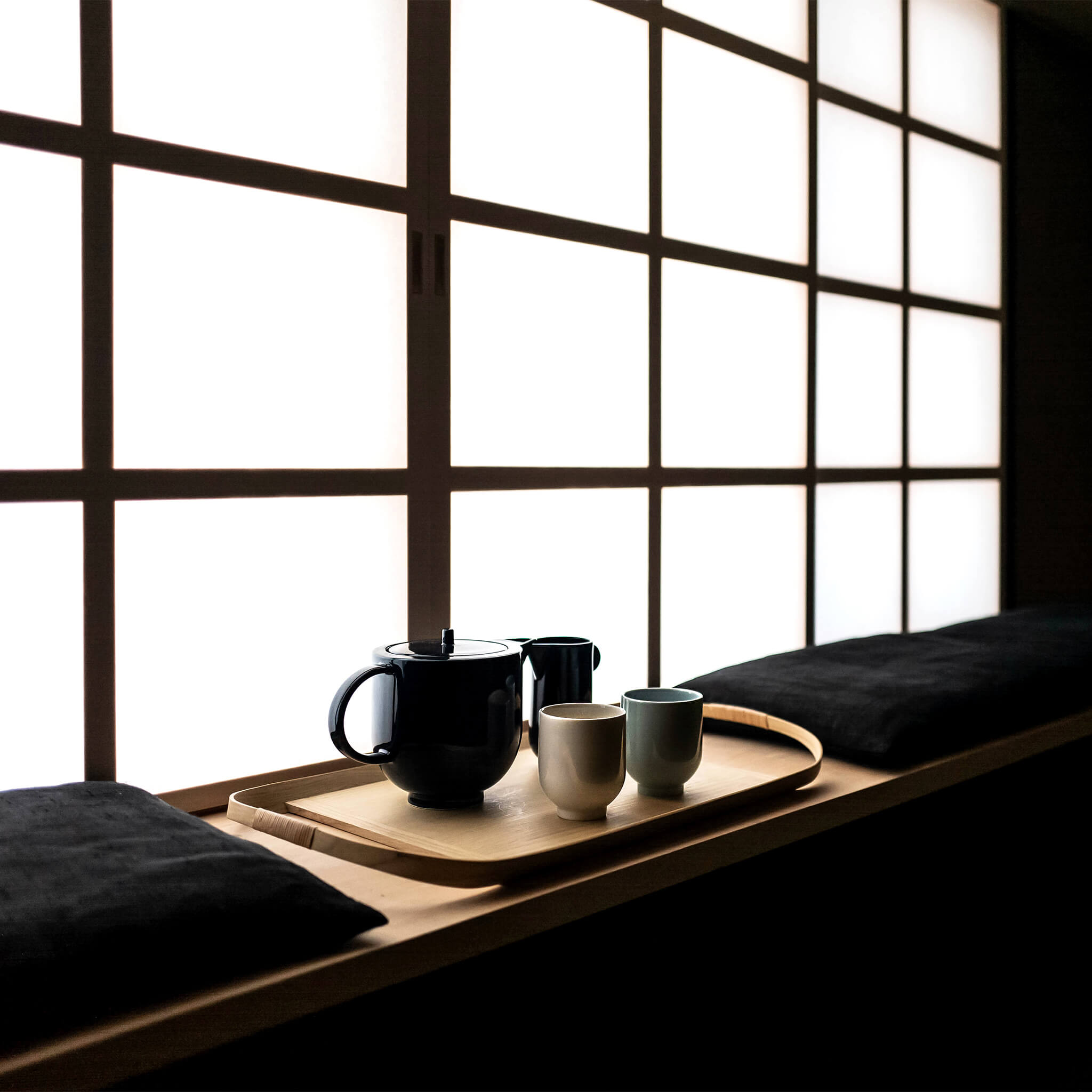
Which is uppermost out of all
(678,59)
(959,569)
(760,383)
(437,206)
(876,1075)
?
(678,59)

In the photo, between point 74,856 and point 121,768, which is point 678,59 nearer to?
point 121,768

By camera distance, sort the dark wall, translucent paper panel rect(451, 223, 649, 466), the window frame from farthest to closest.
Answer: the dark wall → translucent paper panel rect(451, 223, 649, 466) → the window frame

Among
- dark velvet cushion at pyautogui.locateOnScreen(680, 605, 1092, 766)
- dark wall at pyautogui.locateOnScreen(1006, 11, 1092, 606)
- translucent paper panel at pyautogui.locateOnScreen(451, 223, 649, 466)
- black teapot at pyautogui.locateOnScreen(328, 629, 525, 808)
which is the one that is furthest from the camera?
dark wall at pyautogui.locateOnScreen(1006, 11, 1092, 606)

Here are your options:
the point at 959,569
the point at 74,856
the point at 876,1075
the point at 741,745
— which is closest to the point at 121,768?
the point at 74,856

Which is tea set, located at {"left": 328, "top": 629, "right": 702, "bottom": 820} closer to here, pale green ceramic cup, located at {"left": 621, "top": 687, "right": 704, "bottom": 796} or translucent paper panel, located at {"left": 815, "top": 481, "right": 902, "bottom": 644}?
pale green ceramic cup, located at {"left": 621, "top": 687, "right": 704, "bottom": 796}

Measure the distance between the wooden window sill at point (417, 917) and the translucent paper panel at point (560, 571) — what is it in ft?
1.67

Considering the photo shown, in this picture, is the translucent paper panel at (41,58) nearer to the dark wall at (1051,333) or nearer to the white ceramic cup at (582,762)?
the white ceramic cup at (582,762)

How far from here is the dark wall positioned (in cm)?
295

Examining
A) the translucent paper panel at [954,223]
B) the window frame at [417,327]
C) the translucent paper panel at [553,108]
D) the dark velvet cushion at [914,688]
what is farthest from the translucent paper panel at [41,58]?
the translucent paper panel at [954,223]

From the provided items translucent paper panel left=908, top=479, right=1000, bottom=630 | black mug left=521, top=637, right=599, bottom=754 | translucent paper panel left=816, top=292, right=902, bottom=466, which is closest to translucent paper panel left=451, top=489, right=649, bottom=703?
black mug left=521, top=637, right=599, bottom=754

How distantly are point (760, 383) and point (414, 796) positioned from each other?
4.43 feet

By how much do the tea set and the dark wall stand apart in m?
2.14

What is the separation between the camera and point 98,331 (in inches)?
48.4

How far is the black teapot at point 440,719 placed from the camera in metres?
1.12
